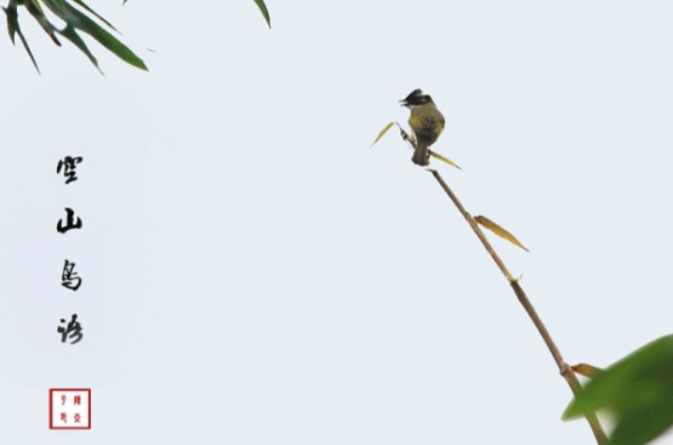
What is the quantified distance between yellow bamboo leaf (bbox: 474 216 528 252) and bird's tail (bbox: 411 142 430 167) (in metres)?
0.07

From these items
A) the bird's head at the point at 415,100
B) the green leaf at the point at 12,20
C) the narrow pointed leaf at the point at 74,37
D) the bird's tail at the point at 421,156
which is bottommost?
the bird's tail at the point at 421,156

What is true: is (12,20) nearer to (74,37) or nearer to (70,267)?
(74,37)

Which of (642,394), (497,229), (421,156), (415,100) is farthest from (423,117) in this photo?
(642,394)

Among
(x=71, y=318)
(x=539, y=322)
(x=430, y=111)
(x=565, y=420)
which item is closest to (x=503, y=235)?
(x=539, y=322)

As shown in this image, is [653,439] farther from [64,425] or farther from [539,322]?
[64,425]

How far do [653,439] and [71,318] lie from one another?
2402 millimetres

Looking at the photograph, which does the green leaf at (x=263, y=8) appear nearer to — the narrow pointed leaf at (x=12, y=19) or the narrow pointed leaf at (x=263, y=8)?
the narrow pointed leaf at (x=263, y=8)

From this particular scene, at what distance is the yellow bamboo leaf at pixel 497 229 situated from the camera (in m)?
0.39

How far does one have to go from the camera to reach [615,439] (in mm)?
94

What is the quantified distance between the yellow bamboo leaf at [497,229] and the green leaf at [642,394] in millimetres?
291

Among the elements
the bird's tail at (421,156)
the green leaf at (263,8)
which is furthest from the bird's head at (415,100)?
the bird's tail at (421,156)

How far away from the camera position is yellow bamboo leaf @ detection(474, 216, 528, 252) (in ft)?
1.27

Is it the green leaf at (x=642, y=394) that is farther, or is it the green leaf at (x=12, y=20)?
the green leaf at (x=12, y=20)

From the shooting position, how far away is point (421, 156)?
0.52m
